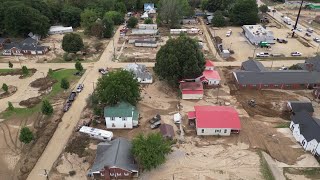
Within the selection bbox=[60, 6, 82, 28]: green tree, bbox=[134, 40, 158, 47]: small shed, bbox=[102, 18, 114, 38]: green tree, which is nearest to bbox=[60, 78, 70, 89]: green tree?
bbox=[134, 40, 158, 47]: small shed

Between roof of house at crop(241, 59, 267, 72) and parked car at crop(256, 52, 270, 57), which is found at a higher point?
roof of house at crop(241, 59, 267, 72)

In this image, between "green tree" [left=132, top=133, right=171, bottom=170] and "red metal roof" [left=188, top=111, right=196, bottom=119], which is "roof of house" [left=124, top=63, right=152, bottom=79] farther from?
"green tree" [left=132, top=133, right=171, bottom=170]

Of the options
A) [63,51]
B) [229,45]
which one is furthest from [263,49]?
[63,51]

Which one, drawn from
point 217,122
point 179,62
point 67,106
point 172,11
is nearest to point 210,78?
point 179,62

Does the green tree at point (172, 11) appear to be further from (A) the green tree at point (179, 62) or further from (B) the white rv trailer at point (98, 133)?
(B) the white rv trailer at point (98, 133)

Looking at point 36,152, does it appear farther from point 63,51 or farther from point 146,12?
point 146,12

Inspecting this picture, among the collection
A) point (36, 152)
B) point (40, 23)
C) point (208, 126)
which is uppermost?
point (40, 23)

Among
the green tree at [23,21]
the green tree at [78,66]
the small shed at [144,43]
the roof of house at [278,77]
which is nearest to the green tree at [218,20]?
the small shed at [144,43]
